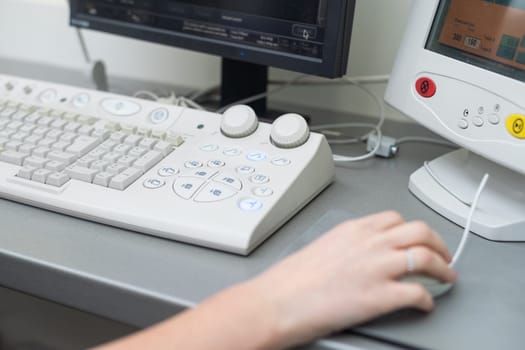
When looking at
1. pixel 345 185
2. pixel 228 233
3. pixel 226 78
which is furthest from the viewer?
pixel 226 78

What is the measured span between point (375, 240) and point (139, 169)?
0.90ft

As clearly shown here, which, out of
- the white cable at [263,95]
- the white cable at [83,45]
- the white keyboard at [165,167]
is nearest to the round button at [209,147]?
the white keyboard at [165,167]

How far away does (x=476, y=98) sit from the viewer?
71 centimetres

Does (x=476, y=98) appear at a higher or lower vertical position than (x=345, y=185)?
higher

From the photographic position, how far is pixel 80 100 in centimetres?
86

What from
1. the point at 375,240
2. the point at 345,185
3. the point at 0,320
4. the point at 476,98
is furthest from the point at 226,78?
the point at 0,320

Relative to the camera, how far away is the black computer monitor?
2.67 ft

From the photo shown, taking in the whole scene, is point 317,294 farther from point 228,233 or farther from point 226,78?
point 226,78

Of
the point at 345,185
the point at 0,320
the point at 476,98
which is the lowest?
the point at 0,320

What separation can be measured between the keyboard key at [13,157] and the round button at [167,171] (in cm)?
15

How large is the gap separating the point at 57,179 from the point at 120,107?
18 cm

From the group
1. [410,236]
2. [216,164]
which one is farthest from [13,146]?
[410,236]

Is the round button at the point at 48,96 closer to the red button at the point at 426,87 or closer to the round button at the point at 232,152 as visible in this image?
the round button at the point at 232,152

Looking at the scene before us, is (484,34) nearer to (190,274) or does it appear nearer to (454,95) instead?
(454,95)
